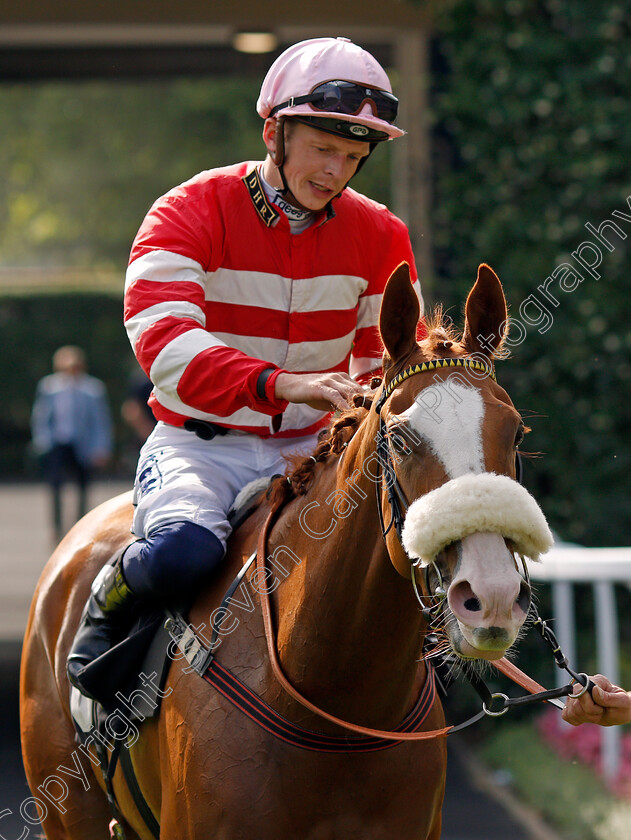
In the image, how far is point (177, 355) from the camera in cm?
274

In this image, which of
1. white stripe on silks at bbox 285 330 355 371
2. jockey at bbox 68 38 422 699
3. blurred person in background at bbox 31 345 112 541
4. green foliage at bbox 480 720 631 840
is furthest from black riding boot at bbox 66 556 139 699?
blurred person in background at bbox 31 345 112 541

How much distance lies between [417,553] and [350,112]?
129cm

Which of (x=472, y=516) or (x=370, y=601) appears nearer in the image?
(x=472, y=516)

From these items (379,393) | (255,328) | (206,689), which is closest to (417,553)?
(379,393)

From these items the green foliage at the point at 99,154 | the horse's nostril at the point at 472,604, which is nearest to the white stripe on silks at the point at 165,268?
the horse's nostril at the point at 472,604

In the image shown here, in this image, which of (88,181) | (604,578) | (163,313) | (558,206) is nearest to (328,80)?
(163,313)

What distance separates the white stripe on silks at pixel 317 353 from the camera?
3197mm

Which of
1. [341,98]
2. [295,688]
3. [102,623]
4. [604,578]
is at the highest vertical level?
[341,98]

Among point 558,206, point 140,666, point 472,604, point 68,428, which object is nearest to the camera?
point 472,604

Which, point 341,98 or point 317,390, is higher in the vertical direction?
point 341,98

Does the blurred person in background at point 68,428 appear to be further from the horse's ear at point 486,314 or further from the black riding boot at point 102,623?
the horse's ear at point 486,314

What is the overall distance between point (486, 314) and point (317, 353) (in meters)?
0.85

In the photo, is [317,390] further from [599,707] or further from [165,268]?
[599,707]

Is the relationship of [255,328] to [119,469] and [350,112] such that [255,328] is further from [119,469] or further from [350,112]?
[119,469]
